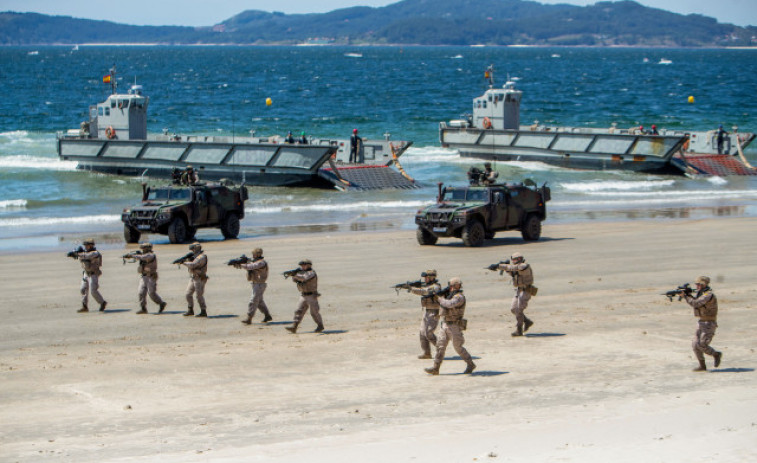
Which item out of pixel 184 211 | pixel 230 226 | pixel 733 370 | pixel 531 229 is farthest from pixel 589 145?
pixel 733 370

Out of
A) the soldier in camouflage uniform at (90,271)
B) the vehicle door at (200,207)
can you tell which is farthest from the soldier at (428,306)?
the vehicle door at (200,207)

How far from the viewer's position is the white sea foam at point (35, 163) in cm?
4869

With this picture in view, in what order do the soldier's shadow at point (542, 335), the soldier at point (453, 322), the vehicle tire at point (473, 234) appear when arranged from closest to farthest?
the soldier at point (453, 322), the soldier's shadow at point (542, 335), the vehicle tire at point (473, 234)

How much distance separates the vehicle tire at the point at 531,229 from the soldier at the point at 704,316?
13116mm

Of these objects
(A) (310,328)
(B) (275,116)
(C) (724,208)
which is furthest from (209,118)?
(A) (310,328)

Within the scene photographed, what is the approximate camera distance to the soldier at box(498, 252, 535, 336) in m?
15.0

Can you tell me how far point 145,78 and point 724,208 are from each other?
346 ft

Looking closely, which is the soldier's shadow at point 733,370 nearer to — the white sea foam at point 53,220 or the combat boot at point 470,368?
the combat boot at point 470,368

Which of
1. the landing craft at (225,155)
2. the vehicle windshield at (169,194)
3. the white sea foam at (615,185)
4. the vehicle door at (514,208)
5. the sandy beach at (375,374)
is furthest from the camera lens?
the white sea foam at (615,185)

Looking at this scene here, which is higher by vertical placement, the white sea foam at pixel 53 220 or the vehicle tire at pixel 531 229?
the vehicle tire at pixel 531 229

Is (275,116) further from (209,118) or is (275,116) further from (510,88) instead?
(510,88)

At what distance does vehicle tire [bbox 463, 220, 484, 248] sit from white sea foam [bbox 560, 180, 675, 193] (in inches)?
652

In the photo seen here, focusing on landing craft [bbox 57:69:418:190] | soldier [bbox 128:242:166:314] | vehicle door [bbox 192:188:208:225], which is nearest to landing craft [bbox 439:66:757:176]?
landing craft [bbox 57:69:418:190]

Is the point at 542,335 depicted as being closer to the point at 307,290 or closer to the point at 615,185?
the point at 307,290
